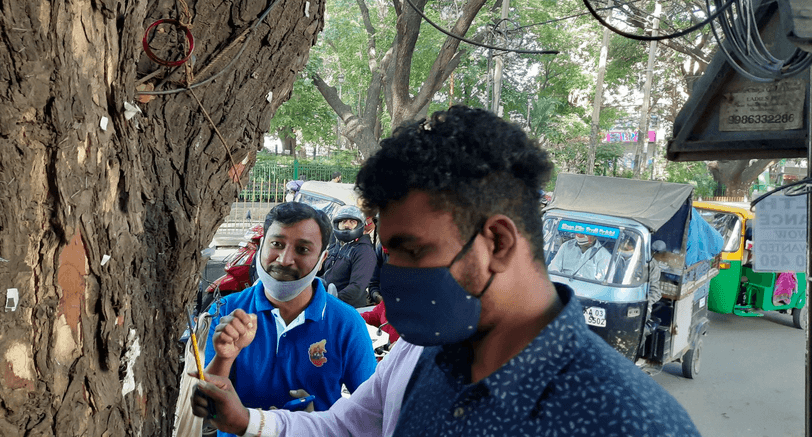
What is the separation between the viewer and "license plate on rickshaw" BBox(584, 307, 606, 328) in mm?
6637

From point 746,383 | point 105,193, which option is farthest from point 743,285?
point 105,193

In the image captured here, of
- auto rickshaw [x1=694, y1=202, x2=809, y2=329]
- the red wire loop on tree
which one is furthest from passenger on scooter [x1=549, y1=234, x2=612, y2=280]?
the red wire loop on tree

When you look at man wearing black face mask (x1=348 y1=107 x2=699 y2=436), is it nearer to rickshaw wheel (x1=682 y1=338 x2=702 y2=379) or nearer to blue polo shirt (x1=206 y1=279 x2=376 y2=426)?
blue polo shirt (x1=206 y1=279 x2=376 y2=426)

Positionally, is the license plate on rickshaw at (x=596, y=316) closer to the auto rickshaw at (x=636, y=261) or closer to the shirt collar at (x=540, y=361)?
the auto rickshaw at (x=636, y=261)

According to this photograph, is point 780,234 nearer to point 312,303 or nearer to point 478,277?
point 312,303

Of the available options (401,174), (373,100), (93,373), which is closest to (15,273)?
(93,373)

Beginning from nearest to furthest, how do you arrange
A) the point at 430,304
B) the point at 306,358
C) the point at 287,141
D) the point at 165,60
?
1. the point at 430,304
2. the point at 165,60
3. the point at 306,358
4. the point at 287,141

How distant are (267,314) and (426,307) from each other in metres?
1.54

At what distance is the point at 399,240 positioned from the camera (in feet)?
4.57

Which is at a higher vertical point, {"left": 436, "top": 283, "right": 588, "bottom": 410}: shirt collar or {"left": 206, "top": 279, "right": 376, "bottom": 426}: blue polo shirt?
{"left": 436, "top": 283, "right": 588, "bottom": 410}: shirt collar

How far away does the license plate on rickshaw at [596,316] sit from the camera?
6.64 metres

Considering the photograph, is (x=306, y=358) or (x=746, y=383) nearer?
(x=306, y=358)

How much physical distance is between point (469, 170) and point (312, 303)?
167cm

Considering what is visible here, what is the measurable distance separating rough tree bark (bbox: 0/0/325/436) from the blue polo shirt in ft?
2.32
